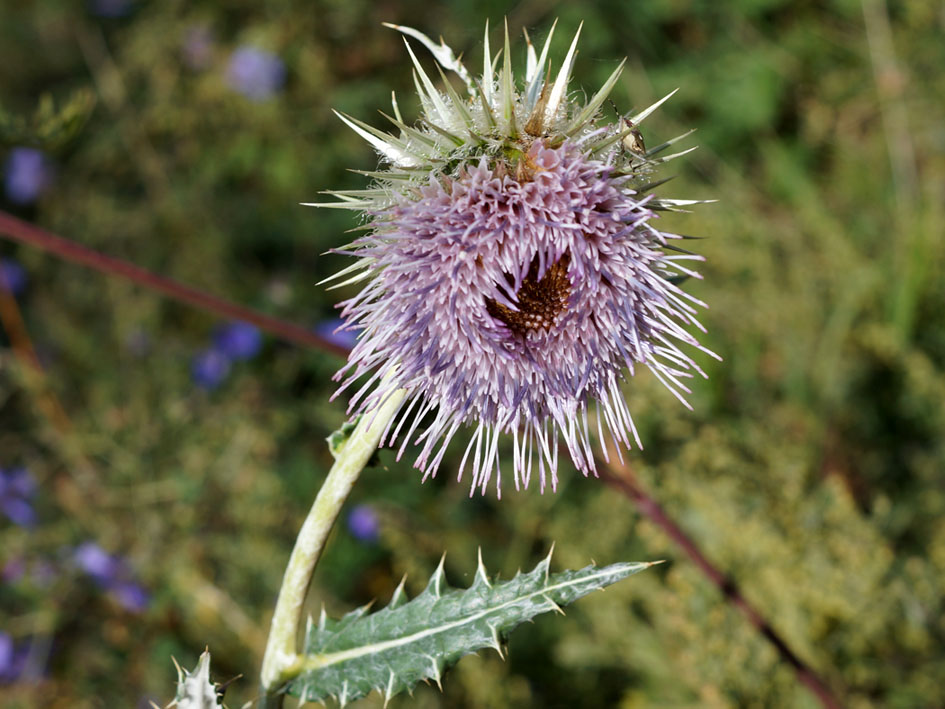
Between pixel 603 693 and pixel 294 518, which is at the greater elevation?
pixel 294 518

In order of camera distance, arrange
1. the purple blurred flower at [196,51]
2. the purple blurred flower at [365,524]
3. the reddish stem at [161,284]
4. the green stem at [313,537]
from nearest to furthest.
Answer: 1. the green stem at [313,537]
2. the reddish stem at [161,284]
3. the purple blurred flower at [365,524]
4. the purple blurred flower at [196,51]

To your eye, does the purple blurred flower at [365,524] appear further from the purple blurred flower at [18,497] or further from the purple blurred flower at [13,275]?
the purple blurred flower at [13,275]

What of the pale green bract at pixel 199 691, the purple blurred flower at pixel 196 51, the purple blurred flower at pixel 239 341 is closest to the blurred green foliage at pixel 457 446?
the purple blurred flower at pixel 196 51

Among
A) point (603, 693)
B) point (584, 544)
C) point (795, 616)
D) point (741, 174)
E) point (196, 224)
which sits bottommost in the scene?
point (603, 693)

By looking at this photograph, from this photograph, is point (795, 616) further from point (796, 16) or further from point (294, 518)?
point (796, 16)

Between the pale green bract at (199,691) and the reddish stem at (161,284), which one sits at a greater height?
the reddish stem at (161,284)

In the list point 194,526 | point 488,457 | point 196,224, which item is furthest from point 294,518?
point 488,457
